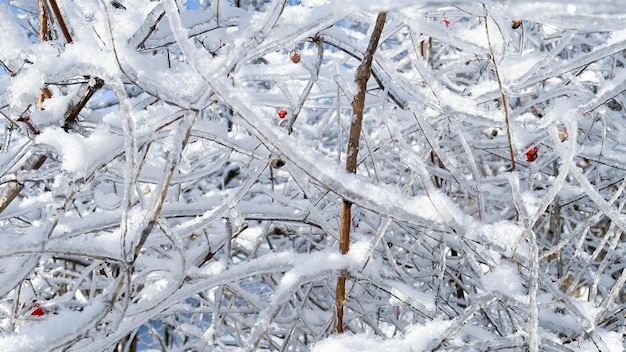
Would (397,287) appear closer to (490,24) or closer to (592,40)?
(490,24)

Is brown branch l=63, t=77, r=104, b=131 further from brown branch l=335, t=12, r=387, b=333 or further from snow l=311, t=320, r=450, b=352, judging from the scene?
snow l=311, t=320, r=450, b=352

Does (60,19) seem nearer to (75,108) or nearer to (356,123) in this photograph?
(75,108)

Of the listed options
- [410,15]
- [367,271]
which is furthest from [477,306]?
[410,15]

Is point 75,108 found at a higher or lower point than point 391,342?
higher

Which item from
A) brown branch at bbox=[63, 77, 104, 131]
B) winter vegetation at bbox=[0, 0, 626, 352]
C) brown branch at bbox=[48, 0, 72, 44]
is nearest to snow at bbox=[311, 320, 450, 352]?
winter vegetation at bbox=[0, 0, 626, 352]

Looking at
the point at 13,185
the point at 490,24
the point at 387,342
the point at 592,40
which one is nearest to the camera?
the point at 387,342

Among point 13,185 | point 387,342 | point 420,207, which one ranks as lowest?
point 387,342

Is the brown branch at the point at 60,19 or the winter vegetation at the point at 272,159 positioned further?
the brown branch at the point at 60,19

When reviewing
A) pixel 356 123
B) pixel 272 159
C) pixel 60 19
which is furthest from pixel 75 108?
pixel 356 123

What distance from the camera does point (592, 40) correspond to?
8.16 ft

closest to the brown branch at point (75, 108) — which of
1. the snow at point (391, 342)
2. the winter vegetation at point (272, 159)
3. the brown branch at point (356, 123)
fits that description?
the winter vegetation at point (272, 159)

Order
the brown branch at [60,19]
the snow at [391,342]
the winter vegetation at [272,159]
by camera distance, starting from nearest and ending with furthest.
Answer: the winter vegetation at [272,159] < the snow at [391,342] < the brown branch at [60,19]

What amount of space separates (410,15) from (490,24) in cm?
19

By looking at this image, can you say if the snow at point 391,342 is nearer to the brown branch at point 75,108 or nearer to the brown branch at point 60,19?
the brown branch at point 75,108
